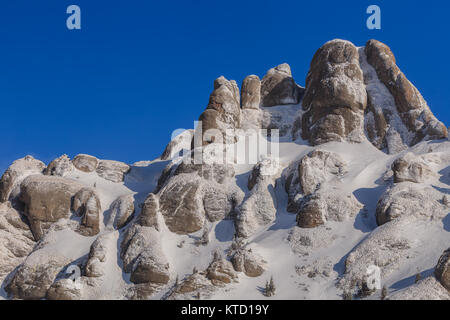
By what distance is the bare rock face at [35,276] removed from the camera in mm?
34881

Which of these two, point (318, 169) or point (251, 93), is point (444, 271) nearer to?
point (318, 169)

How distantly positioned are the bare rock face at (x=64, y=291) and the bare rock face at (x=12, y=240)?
721cm

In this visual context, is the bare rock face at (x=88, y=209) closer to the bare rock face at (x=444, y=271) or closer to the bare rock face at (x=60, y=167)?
the bare rock face at (x=60, y=167)

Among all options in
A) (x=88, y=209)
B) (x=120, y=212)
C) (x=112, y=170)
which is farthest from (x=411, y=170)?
(x=112, y=170)

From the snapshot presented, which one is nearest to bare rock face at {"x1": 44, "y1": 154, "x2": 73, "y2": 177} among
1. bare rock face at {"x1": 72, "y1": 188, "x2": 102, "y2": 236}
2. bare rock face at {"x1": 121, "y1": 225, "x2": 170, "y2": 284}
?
bare rock face at {"x1": 72, "y1": 188, "x2": 102, "y2": 236}

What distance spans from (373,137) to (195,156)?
1828cm

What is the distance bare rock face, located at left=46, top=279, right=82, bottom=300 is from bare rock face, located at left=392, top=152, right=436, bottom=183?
25.5 meters

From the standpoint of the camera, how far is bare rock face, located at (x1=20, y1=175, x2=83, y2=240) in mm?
41938

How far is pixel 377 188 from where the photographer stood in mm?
37094

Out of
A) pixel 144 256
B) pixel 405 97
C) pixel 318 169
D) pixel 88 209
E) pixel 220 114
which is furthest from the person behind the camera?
pixel 220 114

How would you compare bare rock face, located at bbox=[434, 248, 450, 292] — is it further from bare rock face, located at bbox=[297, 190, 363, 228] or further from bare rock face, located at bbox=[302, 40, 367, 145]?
bare rock face, located at bbox=[302, 40, 367, 145]

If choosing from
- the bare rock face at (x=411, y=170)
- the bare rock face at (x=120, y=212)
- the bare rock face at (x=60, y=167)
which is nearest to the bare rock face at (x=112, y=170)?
the bare rock face at (x=60, y=167)

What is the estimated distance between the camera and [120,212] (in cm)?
4109

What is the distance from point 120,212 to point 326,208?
1836 centimetres
